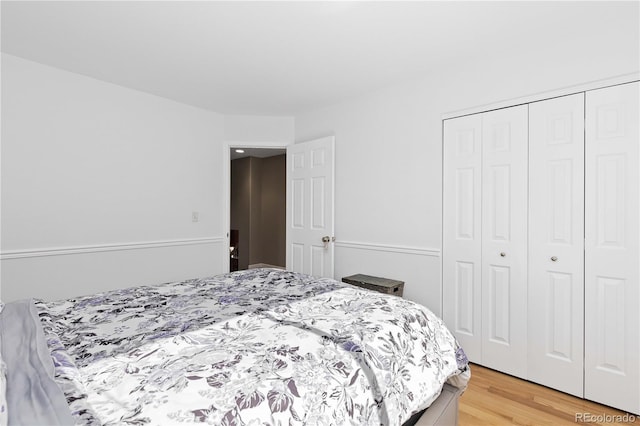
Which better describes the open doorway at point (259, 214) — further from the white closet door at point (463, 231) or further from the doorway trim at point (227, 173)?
the white closet door at point (463, 231)

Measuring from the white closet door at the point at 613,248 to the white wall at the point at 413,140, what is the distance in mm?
288

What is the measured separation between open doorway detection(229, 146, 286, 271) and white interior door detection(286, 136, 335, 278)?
91.8 inches

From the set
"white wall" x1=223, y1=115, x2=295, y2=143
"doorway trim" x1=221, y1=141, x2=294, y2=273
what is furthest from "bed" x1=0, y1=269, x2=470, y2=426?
"white wall" x1=223, y1=115, x2=295, y2=143

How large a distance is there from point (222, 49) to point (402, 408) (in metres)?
2.58

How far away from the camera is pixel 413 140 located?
3.06 m

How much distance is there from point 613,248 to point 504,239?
24.8 inches

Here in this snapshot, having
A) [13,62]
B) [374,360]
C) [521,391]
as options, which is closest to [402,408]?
[374,360]

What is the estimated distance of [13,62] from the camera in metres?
2.62

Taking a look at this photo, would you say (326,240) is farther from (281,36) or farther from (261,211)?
(261,211)

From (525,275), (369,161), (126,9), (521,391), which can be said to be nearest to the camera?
(126,9)

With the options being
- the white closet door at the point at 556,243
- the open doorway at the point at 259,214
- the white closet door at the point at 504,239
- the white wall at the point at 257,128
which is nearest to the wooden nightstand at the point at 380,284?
the white closet door at the point at 504,239

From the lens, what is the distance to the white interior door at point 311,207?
3.67 m

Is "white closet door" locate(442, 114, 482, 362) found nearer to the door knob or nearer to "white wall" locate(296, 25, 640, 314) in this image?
"white wall" locate(296, 25, 640, 314)

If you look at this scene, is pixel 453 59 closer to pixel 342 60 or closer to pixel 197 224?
pixel 342 60
